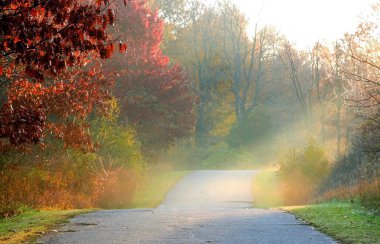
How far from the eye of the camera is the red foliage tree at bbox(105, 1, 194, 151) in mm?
32375

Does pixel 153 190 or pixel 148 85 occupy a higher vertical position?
pixel 148 85

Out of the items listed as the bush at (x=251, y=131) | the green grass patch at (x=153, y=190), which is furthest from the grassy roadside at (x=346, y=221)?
the bush at (x=251, y=131)

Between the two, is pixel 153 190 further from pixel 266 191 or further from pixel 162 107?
pixel 266 191

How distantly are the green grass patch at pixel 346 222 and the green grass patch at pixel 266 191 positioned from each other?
1035 centimetres

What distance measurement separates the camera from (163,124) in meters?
35.3

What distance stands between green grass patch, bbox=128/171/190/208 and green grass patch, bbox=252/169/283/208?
450 cm

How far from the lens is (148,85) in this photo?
110 ft

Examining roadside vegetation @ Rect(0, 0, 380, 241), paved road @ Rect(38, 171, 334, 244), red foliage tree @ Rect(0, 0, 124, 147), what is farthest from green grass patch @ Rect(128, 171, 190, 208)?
red foliage tree @ Rect(0, 0, 124, 147)

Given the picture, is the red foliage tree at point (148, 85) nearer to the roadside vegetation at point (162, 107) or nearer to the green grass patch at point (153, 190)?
the roadside vegetation at point (162, 107)

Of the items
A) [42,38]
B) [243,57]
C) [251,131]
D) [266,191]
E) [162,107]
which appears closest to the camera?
[42,38]

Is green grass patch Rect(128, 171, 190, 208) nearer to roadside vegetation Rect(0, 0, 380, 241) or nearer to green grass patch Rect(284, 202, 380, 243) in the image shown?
roadside vegetation Rect(0, 0, 380, 241)

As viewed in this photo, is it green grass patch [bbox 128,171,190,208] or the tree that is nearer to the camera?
green grass patch [bbox 128,171,190,208]

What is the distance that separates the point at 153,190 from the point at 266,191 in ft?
19.7

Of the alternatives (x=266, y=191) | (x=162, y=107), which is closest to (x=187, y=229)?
(x=266, y=191)
